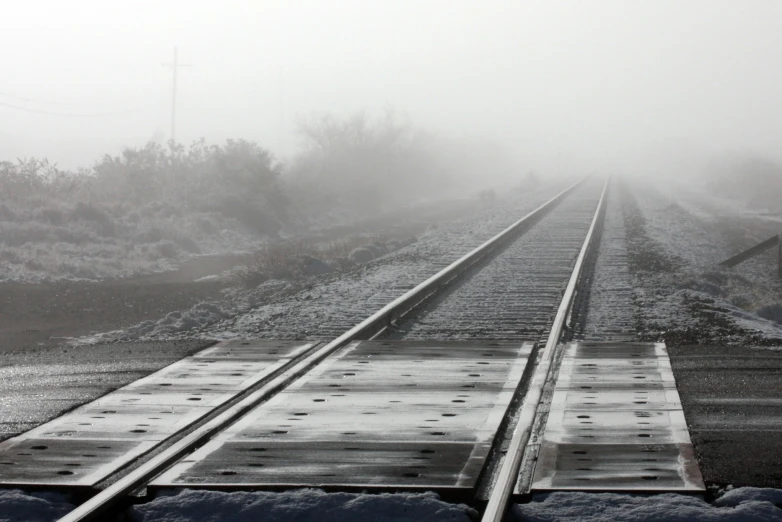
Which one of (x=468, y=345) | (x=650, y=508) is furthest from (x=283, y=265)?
(x=650, y=508)

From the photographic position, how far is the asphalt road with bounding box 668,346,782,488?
6.21 metres

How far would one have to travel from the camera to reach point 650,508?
538cm

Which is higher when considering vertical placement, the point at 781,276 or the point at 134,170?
the point at 134,170

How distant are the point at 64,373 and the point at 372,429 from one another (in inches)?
152

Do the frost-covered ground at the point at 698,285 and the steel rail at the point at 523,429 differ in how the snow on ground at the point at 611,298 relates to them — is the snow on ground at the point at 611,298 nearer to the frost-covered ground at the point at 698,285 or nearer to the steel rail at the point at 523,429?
the frost-covered ground at the point at 698,285

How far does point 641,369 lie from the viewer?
9.38 metres

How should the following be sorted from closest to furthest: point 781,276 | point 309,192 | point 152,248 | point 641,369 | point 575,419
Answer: point 575,419 → point 641,369 → point 781,276 → point 152,248 → point 309,192

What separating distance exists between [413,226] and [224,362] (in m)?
28.4

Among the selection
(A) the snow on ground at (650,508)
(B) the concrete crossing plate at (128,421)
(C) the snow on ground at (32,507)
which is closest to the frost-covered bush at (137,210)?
(B) the concrete crossing plate at (128,421)

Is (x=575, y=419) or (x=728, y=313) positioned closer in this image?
(x=575, y=419)

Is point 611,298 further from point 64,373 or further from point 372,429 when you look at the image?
point 372,429

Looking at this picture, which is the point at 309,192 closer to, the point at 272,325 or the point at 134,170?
the point at 134,170

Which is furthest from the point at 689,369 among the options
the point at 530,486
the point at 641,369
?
the point at 530,486

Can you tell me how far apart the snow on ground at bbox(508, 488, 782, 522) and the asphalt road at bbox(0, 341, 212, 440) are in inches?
151
